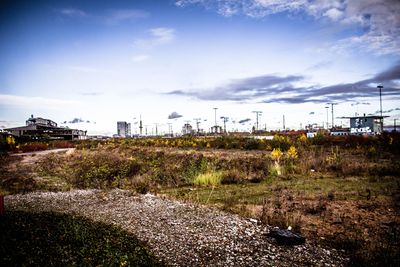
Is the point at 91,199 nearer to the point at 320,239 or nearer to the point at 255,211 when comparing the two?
the point at 255,211

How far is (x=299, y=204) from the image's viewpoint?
32.8ft

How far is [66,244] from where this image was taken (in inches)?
235

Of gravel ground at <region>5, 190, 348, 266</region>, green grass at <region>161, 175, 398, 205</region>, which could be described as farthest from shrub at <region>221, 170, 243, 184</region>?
gravel ground at <region>5, 190, 348, 266</region>

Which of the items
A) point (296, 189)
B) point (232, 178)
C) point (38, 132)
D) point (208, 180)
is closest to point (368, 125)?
point (232, 178)

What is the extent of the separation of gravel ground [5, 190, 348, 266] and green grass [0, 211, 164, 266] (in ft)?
1.80

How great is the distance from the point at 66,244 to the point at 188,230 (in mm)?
3037

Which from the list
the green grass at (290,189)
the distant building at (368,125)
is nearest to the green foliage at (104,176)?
the green grass at (290,189)

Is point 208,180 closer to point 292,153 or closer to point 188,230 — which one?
point 292,153

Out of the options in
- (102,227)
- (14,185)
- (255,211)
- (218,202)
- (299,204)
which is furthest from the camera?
(14,185)

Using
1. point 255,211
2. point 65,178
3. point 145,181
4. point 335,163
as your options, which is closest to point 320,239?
point 255,211

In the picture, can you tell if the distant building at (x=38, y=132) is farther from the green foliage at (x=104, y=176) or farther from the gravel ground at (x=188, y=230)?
the gravel ground at (x=188, y=230)

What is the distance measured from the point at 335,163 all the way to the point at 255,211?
33.8 feet

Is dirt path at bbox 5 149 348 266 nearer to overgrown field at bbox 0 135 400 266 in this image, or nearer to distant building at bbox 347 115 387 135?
overgrown field at bbox 0 135 400 266

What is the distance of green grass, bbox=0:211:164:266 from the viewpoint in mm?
5199
